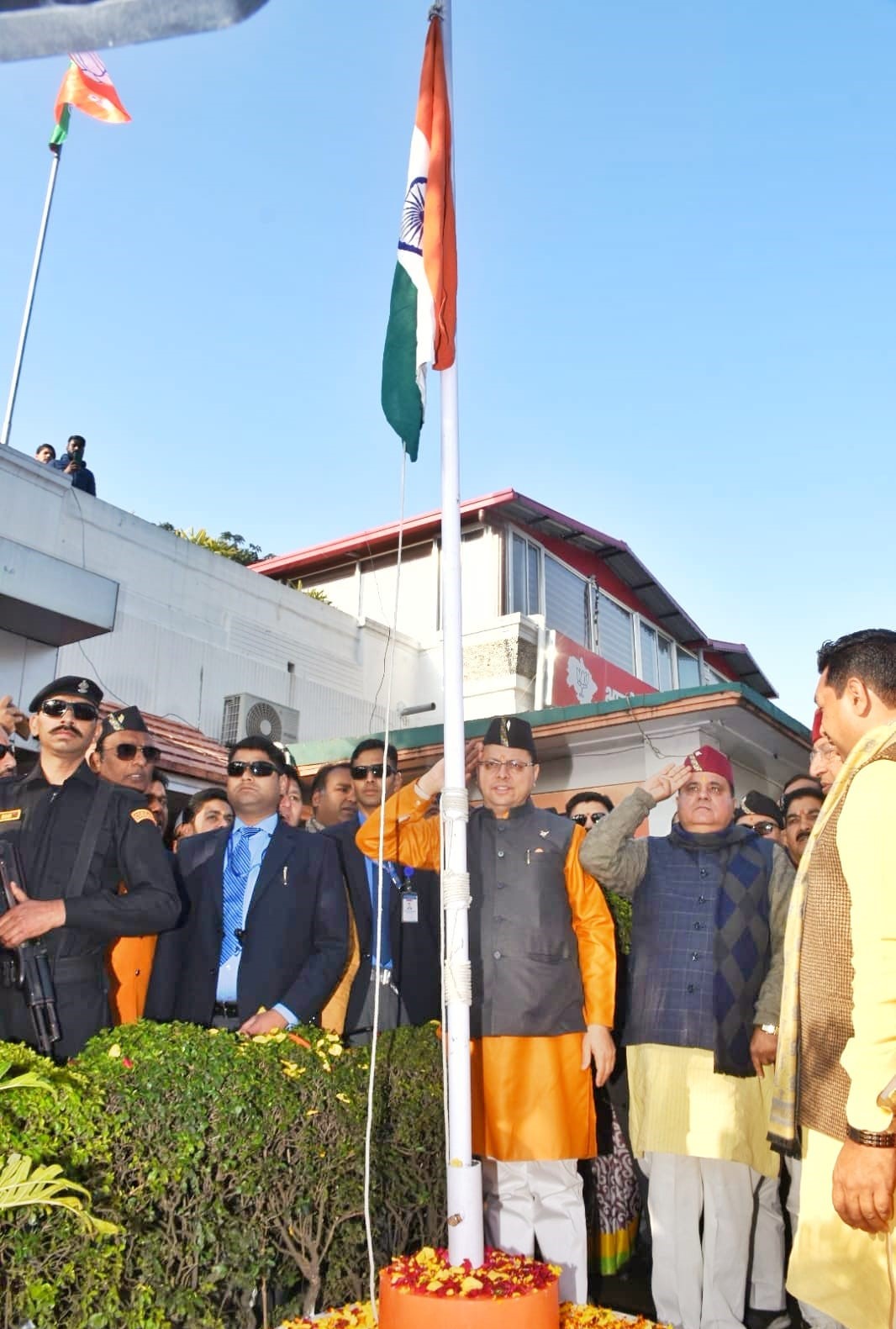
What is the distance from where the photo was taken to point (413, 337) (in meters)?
3.69

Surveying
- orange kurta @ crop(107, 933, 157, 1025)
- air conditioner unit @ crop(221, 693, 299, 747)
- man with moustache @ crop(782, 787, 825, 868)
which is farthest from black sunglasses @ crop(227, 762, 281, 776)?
air conditioner unit @ crop(221, 693, 299, 747)

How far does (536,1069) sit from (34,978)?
6.37 feet

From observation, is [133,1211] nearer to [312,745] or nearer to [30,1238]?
[30,1238]

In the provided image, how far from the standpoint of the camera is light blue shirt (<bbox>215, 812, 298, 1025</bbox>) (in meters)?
4.12

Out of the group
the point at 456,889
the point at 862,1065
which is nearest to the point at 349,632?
the point at 456,889

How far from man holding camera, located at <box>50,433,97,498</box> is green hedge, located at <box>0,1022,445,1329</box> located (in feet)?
37.8

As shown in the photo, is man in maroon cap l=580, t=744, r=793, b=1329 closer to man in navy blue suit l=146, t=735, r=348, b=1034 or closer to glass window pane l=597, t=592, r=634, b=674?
man in navy blue suit l=146, t=735, r=348, b=1034

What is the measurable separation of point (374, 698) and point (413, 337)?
1390cm

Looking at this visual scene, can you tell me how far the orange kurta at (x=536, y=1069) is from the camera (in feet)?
13.0

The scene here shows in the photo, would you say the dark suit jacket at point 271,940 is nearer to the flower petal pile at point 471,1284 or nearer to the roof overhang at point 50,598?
the flower petal pile at point 471,1284

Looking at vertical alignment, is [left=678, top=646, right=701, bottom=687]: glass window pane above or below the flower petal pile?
above

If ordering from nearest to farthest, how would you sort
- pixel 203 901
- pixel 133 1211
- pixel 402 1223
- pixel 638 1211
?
pixel 133 1211, pixel 402 1223, pixel 203 901, pixel 638 1211

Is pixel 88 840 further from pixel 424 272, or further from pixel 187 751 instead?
pixel 187 751

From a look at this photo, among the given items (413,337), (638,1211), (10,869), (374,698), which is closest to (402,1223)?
(10,869)
